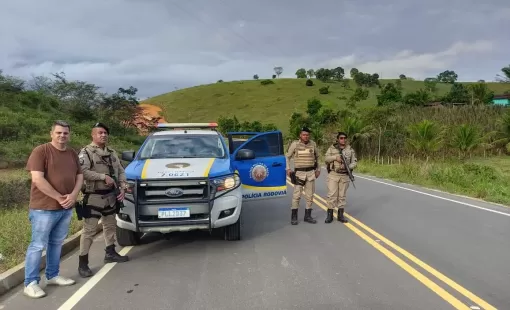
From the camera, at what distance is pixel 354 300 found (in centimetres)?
455

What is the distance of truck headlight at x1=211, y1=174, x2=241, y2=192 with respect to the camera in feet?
21.6

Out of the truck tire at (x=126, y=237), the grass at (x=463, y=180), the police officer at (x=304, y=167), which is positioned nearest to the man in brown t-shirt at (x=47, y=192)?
the truck tire at (x=126, y=237)

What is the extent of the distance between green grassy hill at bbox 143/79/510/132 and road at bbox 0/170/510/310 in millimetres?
62837

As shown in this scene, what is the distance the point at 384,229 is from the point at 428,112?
3045 centimetres

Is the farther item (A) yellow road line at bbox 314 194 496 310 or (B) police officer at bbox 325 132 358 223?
(B) police officer at bbox 325 132 358 223

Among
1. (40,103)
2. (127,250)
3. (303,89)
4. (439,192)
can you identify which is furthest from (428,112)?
(303,89)

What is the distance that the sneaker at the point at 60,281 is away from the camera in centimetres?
514

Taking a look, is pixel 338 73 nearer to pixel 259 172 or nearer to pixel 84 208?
pixel 259 172

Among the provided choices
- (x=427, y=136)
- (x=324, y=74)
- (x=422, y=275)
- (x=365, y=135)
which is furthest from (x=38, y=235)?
(x=324, y=74)

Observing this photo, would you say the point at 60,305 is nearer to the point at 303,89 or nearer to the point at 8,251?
the point at 8,251

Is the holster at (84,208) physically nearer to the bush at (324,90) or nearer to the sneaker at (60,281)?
the sneaker at (60,281)

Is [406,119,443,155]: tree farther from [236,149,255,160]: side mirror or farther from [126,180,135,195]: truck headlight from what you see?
[126,180,135,195]: truck headlight

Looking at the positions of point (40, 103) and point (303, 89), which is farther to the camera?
point (303, 89)

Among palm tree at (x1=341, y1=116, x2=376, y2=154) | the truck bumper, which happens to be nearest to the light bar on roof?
the truck bumper
